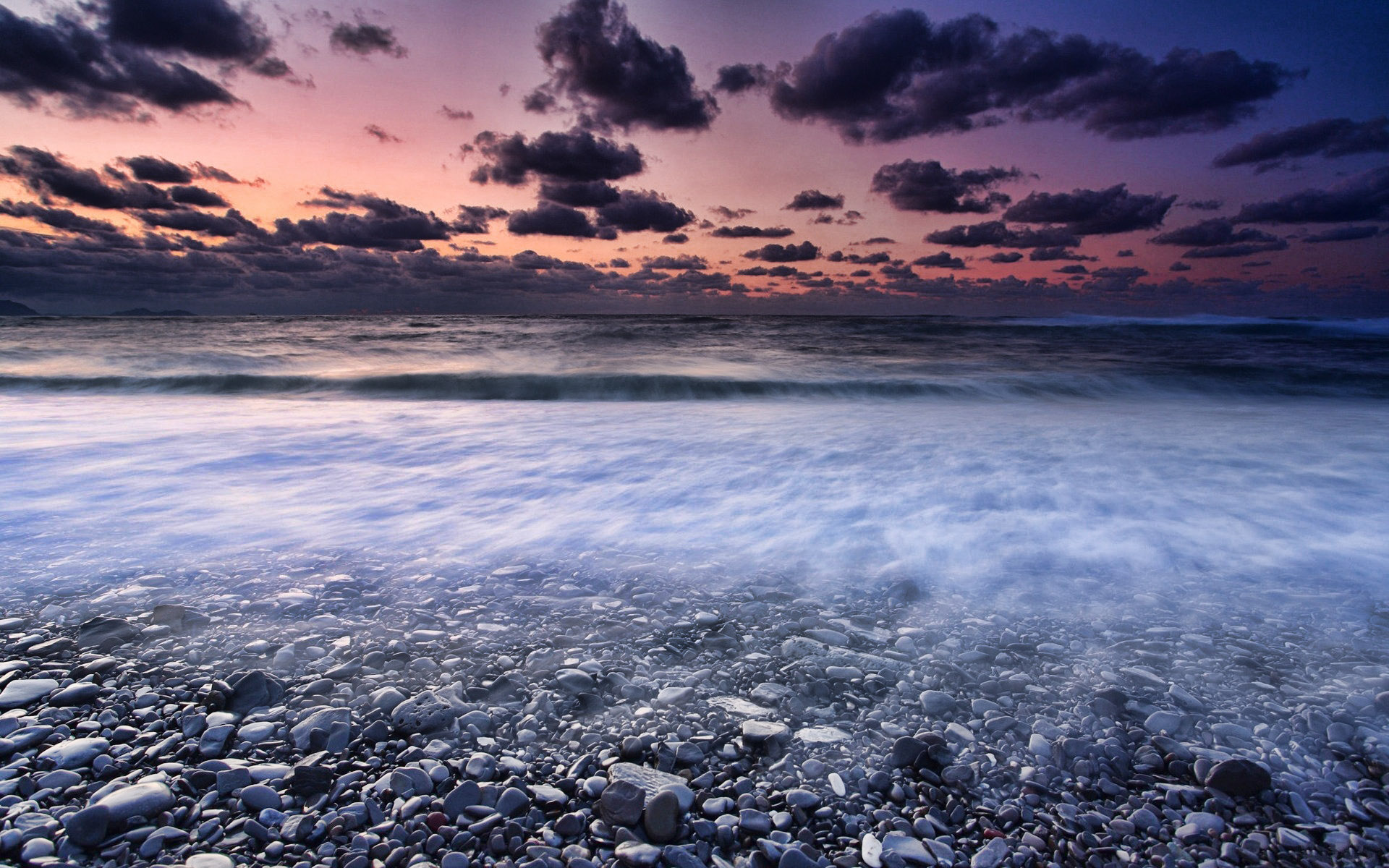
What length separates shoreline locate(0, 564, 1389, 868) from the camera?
54.9 inches

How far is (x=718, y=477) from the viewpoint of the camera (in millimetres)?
4719

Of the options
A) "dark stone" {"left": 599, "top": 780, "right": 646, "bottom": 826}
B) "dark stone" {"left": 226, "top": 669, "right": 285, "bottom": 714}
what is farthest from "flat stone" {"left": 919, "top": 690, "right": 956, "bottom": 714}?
"dark stone" {"left": 226, "top": 669, "right": 285, "bottom": 714}

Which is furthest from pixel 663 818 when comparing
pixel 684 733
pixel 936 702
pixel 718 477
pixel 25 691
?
pixel 718 477

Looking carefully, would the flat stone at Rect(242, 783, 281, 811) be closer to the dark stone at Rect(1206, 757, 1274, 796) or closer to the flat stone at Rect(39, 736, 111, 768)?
the flat stone at Rect(39, 736, 111, 768)

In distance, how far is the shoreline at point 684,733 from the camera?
1.39m

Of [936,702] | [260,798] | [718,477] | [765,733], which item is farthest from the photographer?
[718,477]

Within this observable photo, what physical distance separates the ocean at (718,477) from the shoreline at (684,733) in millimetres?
542

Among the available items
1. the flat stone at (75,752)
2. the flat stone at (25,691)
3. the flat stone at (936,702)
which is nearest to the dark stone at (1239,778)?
the flat stone at (936,702)

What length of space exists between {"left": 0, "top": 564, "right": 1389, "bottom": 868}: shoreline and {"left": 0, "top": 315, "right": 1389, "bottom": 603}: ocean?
54 centimetres

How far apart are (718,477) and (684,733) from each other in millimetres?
3036

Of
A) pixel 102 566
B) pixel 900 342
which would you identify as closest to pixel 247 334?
pixel 900 342

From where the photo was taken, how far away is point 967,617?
2.48m

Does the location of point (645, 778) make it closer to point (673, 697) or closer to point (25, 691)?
point (673, 697)

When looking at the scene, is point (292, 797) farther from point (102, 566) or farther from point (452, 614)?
point (102, 566)
